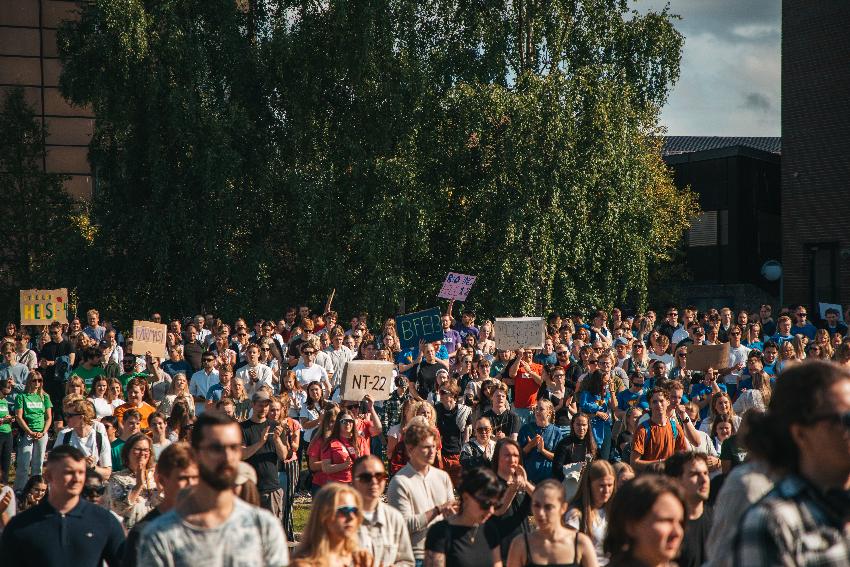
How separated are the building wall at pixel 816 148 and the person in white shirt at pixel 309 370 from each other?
66.9 ft

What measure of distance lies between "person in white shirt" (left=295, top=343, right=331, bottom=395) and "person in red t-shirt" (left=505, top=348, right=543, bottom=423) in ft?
8.06

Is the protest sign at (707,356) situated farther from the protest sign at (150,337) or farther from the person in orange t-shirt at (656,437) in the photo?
the protest sign at (150,337)

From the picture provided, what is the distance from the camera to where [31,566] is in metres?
5.76

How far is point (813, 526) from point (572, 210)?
79.4ft

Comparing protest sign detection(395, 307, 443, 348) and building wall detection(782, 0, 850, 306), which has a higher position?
building wall detection(782, 0, 850, 306)

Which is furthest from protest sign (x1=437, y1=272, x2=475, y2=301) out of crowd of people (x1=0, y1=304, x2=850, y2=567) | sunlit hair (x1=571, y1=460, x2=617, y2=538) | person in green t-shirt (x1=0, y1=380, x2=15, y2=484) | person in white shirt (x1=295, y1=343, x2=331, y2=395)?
sunlit hair (x1=571, y1=460, x2=617, y2=538)

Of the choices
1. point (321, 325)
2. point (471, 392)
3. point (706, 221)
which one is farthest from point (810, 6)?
point (471, 392)

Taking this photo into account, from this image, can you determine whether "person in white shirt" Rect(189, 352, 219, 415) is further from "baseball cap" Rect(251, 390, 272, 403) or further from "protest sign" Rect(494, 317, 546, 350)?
"protest sign" Rect(494, 317, 546, 350)

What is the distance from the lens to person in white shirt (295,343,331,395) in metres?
15.5

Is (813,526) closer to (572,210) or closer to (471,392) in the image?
(471,392)

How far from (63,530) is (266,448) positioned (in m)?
5.70

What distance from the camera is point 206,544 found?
4266 mm

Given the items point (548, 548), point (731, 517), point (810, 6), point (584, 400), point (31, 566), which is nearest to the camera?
point (731, 517)

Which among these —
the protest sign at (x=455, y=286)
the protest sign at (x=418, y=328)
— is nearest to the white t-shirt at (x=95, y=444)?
the protest sign at (x=418, y=328)
